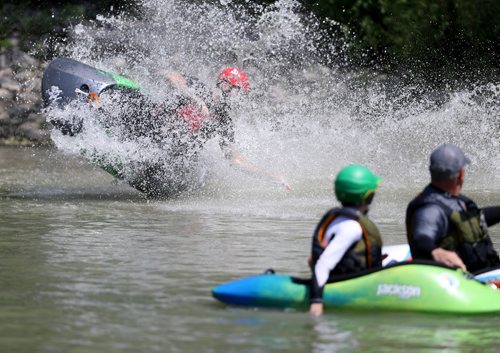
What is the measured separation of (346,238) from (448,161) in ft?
2.57

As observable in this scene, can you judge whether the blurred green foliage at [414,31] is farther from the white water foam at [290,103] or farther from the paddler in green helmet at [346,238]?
the paddler in green helmet at [346,238]

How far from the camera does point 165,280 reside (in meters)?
8.10

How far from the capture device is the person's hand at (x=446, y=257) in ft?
23.3

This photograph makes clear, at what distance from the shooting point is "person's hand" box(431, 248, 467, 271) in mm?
7094

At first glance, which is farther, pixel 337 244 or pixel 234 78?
pixel 234 78

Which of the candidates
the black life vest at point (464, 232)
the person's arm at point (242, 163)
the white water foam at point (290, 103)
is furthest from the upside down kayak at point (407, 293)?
the person's arm at point (242, 163)

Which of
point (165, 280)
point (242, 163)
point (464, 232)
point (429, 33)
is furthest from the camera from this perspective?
point (429, 33)

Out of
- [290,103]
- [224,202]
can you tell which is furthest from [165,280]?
[290,103]

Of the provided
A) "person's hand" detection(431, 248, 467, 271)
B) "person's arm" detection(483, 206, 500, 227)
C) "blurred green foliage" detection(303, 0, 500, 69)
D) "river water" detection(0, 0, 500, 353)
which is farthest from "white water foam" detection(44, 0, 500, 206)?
"person's hand" detection(431, 248, 467, 271)

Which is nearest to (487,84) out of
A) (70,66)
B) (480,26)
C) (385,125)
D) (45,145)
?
(480,26)

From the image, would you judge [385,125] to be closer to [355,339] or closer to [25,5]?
[25,5]

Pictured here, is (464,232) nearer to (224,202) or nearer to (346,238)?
(346,238)

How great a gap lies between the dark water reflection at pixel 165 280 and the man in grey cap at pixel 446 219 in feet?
1.32

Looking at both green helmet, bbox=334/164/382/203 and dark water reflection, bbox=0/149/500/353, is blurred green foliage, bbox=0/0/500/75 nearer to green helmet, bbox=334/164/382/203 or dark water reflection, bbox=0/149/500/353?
dark water reflection, bbox=0/149/500/353
